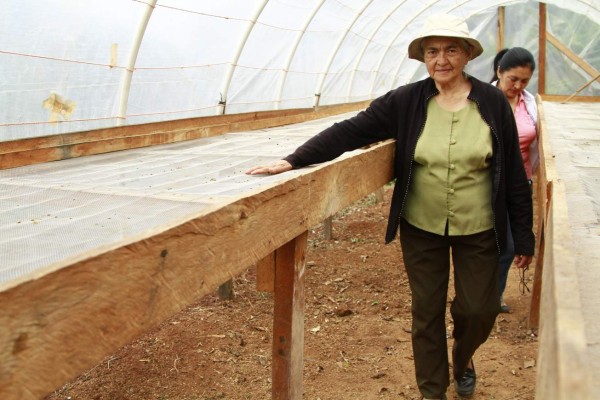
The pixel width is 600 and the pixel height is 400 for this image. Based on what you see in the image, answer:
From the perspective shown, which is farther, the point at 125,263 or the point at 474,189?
the point at 474,189

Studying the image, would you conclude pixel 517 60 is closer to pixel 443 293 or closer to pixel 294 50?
pixel 443 293

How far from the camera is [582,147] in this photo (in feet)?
13.4

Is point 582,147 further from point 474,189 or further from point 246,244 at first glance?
point 246,244

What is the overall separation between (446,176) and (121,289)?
6.14ft

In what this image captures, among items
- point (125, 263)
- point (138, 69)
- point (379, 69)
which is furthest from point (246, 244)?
point (379, 69)

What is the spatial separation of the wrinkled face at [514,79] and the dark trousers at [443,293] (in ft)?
4.63

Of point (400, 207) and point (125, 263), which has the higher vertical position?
point (125, 263)

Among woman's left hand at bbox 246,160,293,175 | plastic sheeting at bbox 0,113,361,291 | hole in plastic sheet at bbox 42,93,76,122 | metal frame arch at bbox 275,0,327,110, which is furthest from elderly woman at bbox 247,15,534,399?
metal frame arch at bbox 275,0,327,110

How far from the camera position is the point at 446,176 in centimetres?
287

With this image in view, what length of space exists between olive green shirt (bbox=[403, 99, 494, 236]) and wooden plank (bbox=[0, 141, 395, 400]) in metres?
0.92

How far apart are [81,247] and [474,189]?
183cm

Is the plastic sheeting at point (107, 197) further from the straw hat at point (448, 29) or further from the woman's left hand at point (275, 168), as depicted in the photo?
the straw hat at point (448, 29)

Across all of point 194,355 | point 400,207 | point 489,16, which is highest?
point 489,16

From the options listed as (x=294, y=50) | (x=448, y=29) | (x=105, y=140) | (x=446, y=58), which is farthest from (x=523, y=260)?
(x=294, y=50)
